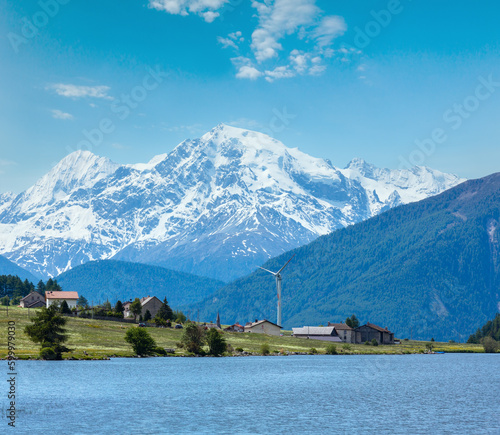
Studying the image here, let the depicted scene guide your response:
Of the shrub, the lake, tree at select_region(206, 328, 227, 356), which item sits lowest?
the lake

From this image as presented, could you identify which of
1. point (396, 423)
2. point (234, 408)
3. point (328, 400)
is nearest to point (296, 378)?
point (328, 400)

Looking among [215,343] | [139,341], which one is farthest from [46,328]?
[215,343]

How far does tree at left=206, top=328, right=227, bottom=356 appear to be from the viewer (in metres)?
184

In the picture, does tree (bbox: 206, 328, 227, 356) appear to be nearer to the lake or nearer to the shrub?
the lake

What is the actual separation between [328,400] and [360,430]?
79.0 ft

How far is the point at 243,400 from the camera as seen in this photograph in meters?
91.8

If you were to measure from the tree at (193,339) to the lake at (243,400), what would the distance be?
38516 millimetres

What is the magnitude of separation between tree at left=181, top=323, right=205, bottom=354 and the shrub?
45.9 m

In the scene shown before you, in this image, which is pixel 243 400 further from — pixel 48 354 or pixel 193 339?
pixel 193 339

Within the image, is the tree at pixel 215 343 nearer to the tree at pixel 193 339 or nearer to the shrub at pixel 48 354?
the tree at pixel 193 339

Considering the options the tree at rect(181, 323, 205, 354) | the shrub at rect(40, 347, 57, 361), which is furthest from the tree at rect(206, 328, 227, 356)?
the shrub at rect(40, 347, 57, 361)

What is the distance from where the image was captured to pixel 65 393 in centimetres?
9275

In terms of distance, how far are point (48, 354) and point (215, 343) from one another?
50747 millimetres

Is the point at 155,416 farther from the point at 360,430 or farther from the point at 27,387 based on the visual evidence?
the point at 27,387
